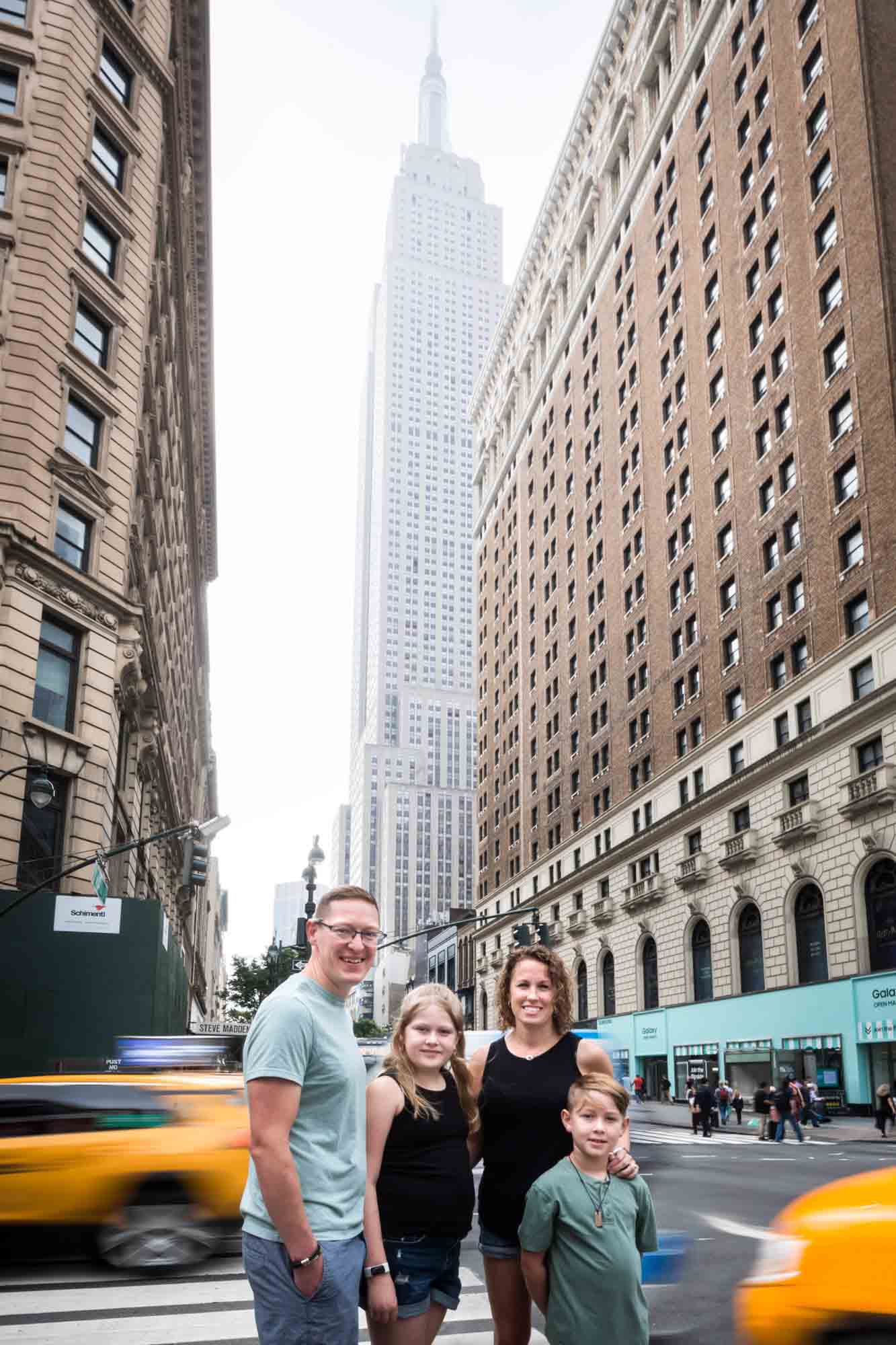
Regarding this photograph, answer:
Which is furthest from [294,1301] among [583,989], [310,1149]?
[583,989]

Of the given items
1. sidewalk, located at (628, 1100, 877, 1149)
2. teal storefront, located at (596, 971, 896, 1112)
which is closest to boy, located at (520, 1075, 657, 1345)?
teal storefront, located at (596, 971, 896, 1112)

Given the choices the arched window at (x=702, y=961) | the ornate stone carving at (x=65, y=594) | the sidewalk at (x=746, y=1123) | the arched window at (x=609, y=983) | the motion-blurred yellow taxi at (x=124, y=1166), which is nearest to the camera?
the motion-blurred yellow taxi at (x=124, y=1166)


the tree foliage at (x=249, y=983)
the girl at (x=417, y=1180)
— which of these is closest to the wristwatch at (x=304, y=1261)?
the girl at (x=417, y=1180)

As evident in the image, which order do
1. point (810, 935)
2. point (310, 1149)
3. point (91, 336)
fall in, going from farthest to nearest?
1. point (810, 935)
2. point (91, 336)
3. point (310, 1149)

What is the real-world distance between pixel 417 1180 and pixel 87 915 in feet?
68.2

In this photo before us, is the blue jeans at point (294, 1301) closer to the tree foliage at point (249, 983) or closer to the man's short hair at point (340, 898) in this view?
the man's short hair at point (340, 898)

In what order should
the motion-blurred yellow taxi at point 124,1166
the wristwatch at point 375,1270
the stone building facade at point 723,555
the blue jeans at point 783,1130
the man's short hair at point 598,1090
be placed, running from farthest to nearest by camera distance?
the stone building facade at point 723,555
the blue jeans at point 783,1130
the motion-blurred yellow taxi at point 124,1166
the man's short hair at point 598,1090
the wristwatch at point 375,1270

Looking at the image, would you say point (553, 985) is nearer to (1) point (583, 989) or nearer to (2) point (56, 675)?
(2) point (56, 675)

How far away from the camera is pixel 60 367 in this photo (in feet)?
82.9

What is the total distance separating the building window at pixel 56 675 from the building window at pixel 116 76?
49.1ft

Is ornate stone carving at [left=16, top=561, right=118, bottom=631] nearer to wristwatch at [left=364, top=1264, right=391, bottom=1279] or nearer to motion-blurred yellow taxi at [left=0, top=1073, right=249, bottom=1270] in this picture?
motion-blurred yellow taxi at [left=0, top=1073, right=249, bottom=1270]

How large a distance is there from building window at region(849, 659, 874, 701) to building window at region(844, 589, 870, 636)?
112cm

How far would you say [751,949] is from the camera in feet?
141

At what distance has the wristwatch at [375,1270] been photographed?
384 centimetres
